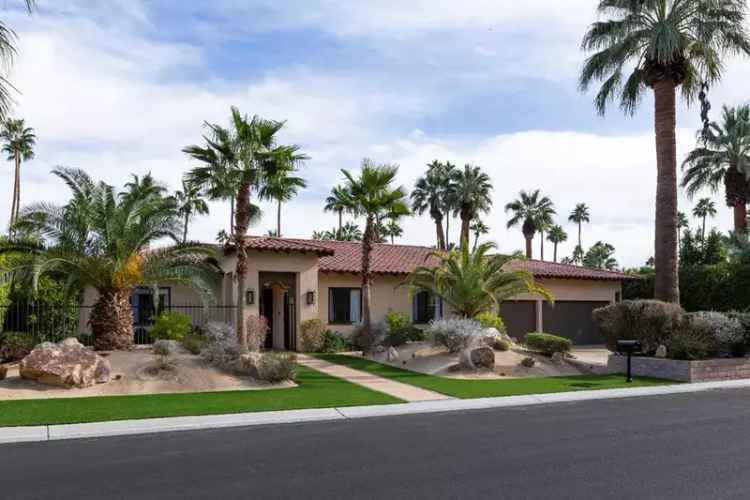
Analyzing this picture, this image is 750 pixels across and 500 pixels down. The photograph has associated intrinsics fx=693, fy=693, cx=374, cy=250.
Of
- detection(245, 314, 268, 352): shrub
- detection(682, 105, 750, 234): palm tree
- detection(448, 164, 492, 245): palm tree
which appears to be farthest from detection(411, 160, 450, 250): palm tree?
detection(245, 314, 268, 352): shrub

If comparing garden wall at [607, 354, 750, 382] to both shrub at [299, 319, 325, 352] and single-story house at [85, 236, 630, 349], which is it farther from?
shrub at [299, 319, 325, 352]

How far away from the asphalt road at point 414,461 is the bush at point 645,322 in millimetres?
7880

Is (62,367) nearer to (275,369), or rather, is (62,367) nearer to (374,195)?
(275,369)

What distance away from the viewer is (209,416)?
12266 mm

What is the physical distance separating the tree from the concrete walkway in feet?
15.0

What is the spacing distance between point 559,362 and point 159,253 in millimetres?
12141

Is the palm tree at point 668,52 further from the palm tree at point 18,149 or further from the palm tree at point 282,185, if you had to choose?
the palm tree at point 18,149

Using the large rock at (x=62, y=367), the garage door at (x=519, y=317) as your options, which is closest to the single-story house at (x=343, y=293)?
the garage door at (x=519, y=317)

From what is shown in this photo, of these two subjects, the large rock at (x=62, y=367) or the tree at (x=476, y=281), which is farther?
the tree at (x=476, y=281)

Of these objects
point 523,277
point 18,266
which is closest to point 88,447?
point 18,266

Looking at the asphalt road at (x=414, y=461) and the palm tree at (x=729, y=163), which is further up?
the palm tree at (x=729, y=163)

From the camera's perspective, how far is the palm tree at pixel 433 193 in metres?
52.0

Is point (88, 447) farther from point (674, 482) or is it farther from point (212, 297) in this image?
point (212, 297)

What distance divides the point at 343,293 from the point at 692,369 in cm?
1339
